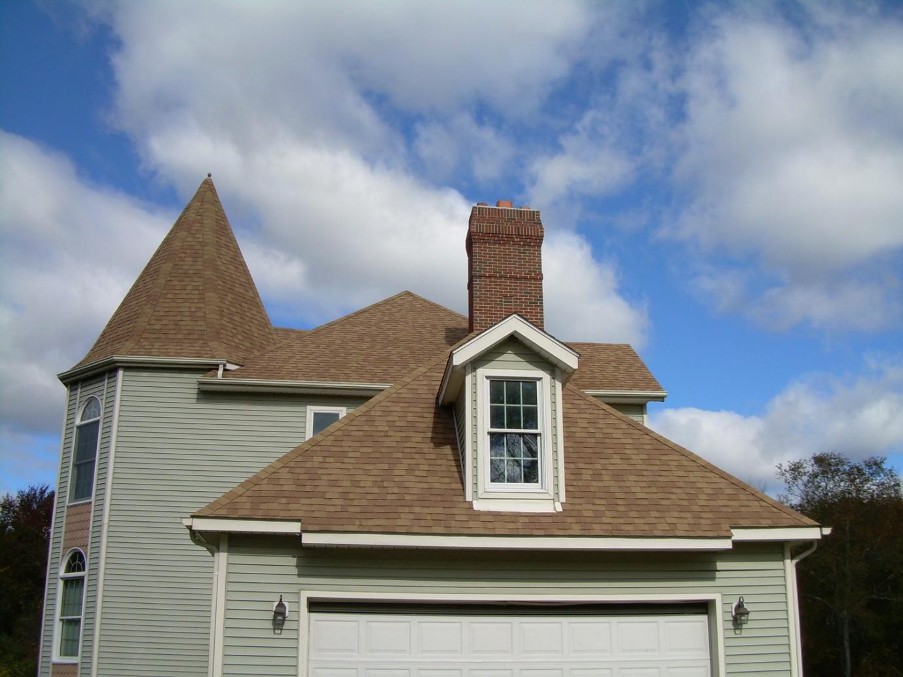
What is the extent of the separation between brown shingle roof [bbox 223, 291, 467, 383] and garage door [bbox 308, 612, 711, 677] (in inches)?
273

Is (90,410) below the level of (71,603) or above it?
above

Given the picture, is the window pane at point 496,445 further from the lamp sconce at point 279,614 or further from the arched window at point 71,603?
the arched window at point 71,603

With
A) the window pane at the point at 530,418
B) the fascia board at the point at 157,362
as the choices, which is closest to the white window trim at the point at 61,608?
the fascia board at the point at 157,362

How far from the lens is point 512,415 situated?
11.2 meters

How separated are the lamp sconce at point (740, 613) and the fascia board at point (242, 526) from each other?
563 cm

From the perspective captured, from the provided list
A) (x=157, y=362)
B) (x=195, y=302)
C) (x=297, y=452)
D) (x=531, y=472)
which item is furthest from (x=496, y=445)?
(x=195, y=302)

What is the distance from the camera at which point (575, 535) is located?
10148 mm

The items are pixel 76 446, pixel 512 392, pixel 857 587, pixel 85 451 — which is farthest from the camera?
pixel 857 587

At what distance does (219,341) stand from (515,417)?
320 inches

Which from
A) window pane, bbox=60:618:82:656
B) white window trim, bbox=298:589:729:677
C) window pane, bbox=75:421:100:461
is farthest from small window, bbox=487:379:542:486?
window pane, bbox=60:618:82:656

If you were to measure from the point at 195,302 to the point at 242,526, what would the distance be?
892cm

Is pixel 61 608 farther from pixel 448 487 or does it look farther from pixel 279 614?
pixel 448 487

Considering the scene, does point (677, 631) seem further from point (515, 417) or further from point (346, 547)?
point (346, 547)

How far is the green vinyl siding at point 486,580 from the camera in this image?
32.4ft
